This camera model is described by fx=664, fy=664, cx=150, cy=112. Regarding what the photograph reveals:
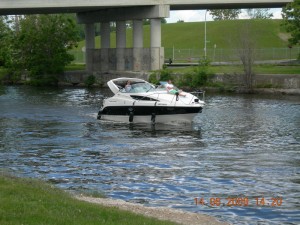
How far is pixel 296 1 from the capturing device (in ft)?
211

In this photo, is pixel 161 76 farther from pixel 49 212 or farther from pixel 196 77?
pixel 49 212

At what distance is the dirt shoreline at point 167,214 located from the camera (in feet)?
57.5

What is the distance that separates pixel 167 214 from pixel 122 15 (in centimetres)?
6368

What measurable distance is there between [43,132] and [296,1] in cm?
3532

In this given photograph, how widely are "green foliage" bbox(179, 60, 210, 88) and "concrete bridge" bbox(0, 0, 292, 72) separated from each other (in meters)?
8.58

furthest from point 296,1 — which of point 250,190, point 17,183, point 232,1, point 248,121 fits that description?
point 17,183

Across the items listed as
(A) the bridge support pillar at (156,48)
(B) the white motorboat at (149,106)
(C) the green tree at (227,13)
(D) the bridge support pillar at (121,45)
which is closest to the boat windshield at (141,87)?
(B) the white motorboat at (149,106)

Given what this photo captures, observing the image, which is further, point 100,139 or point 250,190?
point 100,139

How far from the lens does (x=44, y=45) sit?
288 ft

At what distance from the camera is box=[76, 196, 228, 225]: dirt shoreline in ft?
57.5

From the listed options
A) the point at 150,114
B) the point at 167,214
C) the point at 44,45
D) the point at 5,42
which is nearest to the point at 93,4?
the point at 44,45

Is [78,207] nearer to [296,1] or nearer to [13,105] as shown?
[13,105]
